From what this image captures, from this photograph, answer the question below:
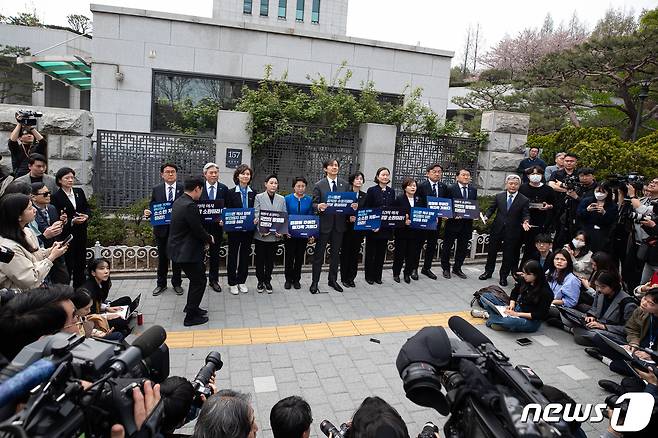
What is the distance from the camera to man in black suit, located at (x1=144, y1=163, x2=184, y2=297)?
6977 millimetres

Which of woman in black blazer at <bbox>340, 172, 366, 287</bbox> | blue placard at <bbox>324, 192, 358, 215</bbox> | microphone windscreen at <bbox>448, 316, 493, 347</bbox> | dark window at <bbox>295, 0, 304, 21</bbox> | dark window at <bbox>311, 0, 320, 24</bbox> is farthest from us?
dark window at <bbox>295, 0, 304, 21</bbox>

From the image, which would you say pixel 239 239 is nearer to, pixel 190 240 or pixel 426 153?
pixel 190 240

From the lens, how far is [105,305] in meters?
5.64

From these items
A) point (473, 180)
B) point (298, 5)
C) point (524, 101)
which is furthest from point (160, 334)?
point (298, 5)

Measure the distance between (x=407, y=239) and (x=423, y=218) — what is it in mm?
455

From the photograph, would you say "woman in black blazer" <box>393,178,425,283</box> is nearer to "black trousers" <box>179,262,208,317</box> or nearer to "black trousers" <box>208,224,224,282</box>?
"black trousers" <box>208,224,224,282</box>

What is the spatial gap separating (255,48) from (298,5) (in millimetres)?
17902

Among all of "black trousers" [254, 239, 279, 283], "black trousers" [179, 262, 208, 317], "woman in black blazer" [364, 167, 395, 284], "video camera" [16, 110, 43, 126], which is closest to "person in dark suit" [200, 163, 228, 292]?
"black trousers" [254, 239, 279, 283]

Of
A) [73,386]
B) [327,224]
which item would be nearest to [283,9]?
[327,224]

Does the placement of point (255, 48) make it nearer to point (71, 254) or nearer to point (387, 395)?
Answer: point (71, 254)

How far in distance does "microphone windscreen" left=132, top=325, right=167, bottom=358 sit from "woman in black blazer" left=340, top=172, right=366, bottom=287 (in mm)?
5291

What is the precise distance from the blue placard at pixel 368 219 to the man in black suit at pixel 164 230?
277cm

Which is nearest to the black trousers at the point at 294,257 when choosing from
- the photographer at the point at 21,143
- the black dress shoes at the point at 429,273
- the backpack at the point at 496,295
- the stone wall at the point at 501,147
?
the black dress shoes at the point at 429,273

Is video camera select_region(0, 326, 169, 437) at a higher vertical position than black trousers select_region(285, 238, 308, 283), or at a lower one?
higher
